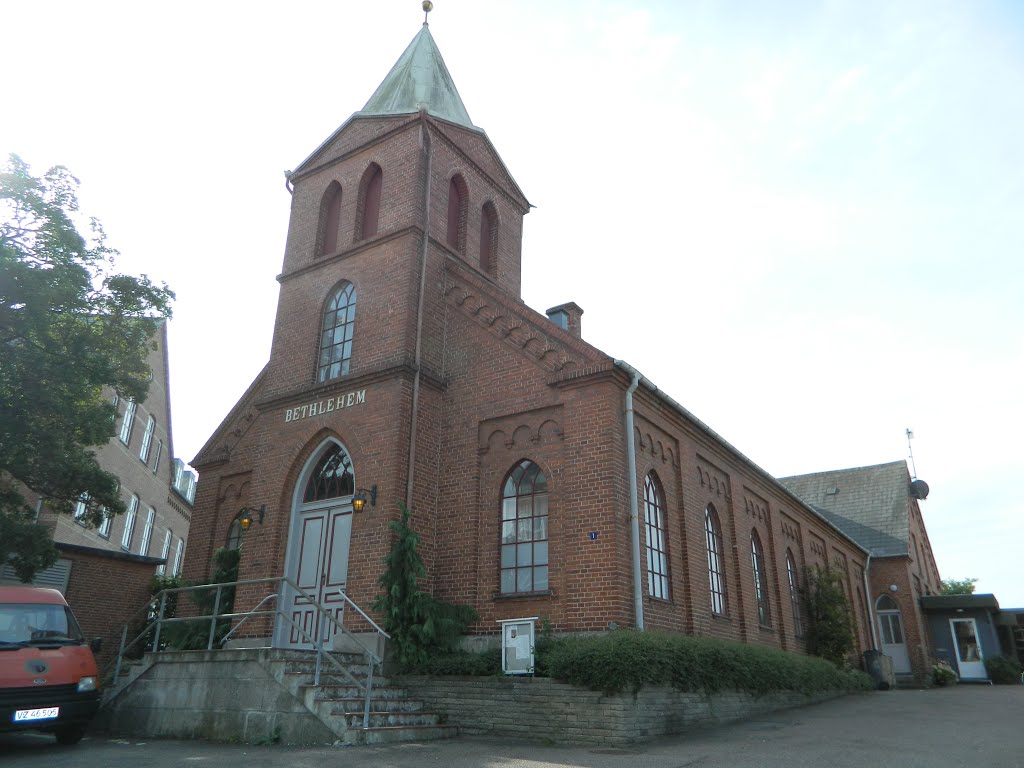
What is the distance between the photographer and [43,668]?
34.2 ft

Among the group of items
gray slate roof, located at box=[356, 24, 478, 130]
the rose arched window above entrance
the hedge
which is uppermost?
gray slate roof, located at box=[356, 24, 478, 130]

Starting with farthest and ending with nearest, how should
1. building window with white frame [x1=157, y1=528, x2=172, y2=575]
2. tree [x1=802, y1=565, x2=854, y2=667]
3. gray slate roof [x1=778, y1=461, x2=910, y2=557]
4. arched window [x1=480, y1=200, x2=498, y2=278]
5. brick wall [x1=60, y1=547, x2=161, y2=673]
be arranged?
1. building window with white frame [x1=157, y1=528, x2=172, y2=575]
2. gray slate roof [x1=778, y1=461, x2=910, y2=557]
3. tree [x1=802, y1=565, x2=854, y2=667]
4. brick wall [x1=60, y1=547, x2=161, y2=673]
5. arched window [x1=480, y1=200, x2=498, y2=278]

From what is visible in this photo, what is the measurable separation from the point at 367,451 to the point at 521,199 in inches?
350

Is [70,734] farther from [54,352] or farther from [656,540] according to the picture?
[656,540]

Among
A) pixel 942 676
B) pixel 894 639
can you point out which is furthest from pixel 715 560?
pixel 894 639

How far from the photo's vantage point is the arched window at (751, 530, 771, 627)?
1950cm

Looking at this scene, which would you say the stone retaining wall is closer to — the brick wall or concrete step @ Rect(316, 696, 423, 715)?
concrete step @ Rect(316, 696, 423, 715)

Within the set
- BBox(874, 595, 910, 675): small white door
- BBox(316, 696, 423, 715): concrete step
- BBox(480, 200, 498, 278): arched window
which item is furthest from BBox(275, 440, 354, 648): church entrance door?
BBox(874, 595, 910, 675): small white door

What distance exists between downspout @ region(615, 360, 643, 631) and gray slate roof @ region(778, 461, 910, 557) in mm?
22961

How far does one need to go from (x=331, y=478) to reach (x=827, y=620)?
15.1 metres

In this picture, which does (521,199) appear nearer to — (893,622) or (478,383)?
(478,383)

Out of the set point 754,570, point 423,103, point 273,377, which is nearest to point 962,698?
point 754,570

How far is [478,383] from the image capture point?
14977 millimetres

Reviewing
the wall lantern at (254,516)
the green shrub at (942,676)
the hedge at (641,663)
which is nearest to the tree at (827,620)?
the hedge at (641,663)
